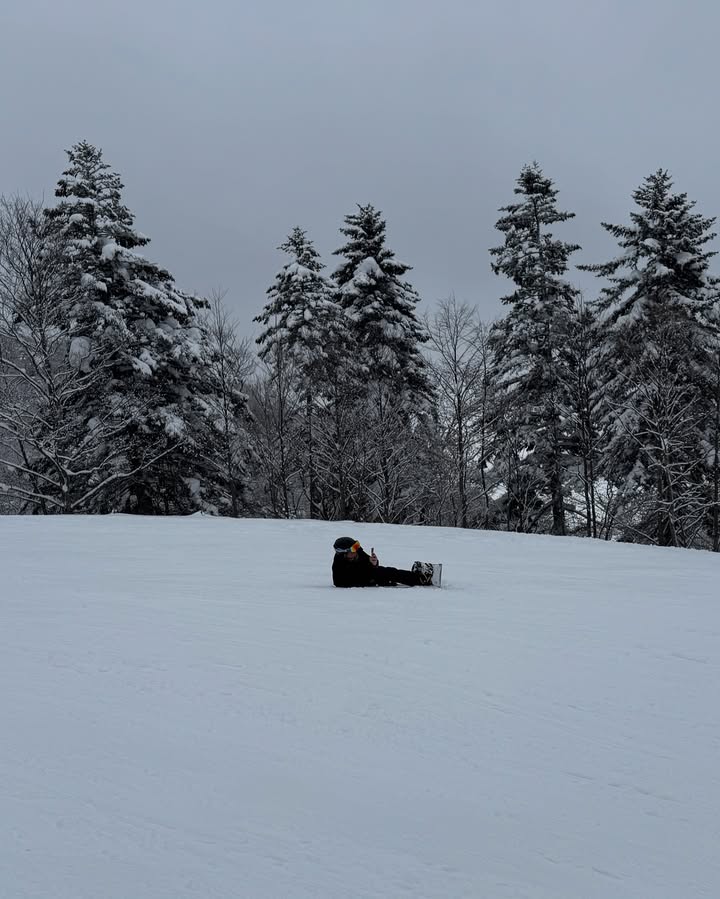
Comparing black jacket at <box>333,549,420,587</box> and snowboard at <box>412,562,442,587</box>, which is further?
snowboard at <box>412,562,442,587</box>

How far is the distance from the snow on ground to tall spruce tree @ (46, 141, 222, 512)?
1630 centimetres

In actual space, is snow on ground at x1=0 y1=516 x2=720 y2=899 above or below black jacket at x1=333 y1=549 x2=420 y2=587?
below

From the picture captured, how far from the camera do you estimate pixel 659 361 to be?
72.7 ft

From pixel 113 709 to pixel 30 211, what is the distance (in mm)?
22212

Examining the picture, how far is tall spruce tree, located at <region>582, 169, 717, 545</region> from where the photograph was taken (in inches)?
872

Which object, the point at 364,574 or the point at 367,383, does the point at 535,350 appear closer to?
→ the point at 367,383

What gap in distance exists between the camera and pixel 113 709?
4.62 metres

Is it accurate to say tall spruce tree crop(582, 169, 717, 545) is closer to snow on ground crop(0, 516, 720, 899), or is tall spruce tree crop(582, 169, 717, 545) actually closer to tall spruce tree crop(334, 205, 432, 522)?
tall spruce tree crop(334, 205, 432, 522)

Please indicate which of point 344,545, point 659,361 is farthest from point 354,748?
point 659,361

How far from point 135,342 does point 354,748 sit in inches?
874

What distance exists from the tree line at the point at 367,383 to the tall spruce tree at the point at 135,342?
0.28ft

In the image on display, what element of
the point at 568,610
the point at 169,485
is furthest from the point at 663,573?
the point at 169,485

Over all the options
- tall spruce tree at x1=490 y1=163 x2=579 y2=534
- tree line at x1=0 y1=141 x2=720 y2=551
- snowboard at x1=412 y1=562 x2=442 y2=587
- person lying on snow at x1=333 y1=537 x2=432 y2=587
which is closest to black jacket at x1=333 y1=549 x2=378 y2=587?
person lying on snow at x1=333 y1=537 x2=432 y2=587

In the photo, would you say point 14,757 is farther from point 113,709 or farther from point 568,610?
point 568,610
